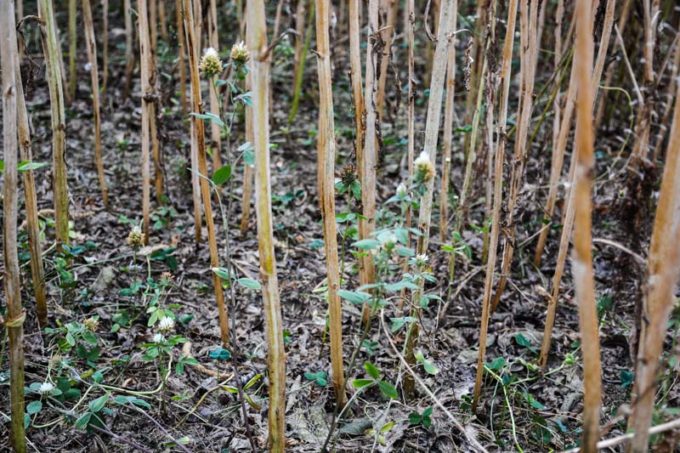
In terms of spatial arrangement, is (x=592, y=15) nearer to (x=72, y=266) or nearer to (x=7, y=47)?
(x=7, y=47)

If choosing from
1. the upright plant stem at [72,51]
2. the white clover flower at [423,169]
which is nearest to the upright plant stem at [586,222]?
the white clover flower at [423,169]

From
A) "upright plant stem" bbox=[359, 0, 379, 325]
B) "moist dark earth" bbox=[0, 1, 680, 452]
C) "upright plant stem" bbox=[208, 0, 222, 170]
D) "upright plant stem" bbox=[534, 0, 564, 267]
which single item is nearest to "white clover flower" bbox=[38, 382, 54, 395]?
"moist dark earth" bbox=[0, 1, 680, 452]

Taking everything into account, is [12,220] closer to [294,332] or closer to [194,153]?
[194,153]

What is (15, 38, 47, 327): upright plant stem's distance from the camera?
5.54 ft

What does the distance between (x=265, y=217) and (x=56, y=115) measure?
1144 mm

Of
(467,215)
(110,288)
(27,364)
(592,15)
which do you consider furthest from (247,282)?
(467,215)

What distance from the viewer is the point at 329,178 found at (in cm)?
145

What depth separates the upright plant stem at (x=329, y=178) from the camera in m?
1.35

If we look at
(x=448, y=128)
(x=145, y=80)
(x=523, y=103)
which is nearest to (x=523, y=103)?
(x=523, y=103)

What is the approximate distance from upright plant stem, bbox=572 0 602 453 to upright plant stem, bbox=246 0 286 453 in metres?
0.56

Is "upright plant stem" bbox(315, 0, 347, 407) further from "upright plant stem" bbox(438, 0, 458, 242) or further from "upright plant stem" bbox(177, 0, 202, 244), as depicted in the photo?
"upright plant stem" bbox(438, 0, 458, 242)

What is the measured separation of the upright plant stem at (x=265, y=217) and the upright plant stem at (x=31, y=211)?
2.66ft

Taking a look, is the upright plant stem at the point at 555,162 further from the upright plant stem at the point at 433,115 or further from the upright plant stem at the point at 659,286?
the upright plant stem at the point at 659,286

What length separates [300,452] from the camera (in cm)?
154
